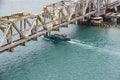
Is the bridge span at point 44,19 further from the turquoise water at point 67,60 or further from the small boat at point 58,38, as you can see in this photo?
the turquoise water at point 67,60

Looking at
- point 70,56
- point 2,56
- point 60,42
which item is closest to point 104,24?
point 60,42

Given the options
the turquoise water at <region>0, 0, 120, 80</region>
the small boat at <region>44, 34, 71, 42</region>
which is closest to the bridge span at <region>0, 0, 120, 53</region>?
the small boat at <region>44, 34, 71, 42</region>

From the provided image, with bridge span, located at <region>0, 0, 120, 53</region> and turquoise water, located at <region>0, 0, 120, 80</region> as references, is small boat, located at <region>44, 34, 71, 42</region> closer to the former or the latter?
turquoise water, located at <region>0, 0, 120, 80</region>

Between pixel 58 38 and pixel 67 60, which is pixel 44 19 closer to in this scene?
pixel 58 38

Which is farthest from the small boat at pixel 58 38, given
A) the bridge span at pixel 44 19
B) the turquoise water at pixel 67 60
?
the bridge span at pixel 44 19

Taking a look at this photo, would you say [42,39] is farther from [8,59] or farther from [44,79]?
[44,79]

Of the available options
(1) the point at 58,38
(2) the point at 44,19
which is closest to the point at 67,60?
(2) the point at 44,19
